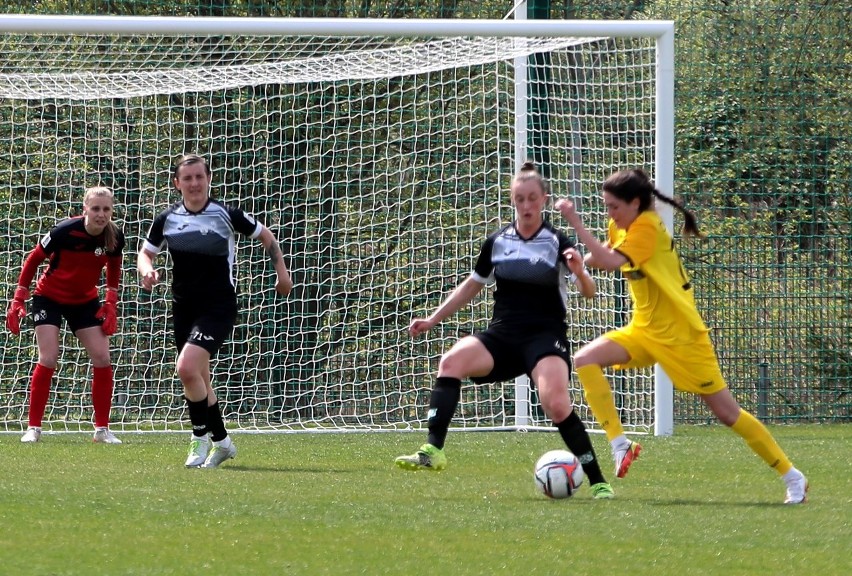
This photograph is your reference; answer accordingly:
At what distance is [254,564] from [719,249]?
779cm

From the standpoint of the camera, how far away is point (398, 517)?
5676 millimetres

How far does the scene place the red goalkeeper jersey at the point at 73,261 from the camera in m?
9.12

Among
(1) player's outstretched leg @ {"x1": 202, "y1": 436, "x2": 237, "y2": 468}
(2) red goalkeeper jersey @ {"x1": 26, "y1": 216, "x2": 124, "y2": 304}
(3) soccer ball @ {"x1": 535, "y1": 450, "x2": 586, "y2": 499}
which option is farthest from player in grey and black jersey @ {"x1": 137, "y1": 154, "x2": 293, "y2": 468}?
(3) soccer ball @ {"x1": 535, "y1": 450, "x2": 586, "y2": 499}

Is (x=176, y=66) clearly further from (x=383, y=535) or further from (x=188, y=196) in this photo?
(x=383, y=535)

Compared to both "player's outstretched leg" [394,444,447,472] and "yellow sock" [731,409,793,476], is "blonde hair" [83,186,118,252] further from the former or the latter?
"yellow sock" [731,409,793,476]

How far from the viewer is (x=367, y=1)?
41.5ft

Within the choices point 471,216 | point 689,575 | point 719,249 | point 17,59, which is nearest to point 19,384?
point 17,59

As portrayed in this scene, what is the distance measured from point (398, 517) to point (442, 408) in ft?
3.82

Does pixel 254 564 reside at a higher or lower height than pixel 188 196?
lower

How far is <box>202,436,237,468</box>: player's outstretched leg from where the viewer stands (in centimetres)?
774

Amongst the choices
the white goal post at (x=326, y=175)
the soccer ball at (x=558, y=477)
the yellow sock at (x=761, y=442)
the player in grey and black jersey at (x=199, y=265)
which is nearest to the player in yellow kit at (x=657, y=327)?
the yellow sock at (x=761, y=442)

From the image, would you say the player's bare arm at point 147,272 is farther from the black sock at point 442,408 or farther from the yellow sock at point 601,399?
the yellow sock at point 601,399

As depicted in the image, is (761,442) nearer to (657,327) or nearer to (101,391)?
(657,327)

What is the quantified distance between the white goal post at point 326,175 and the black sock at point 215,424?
9.91ft
